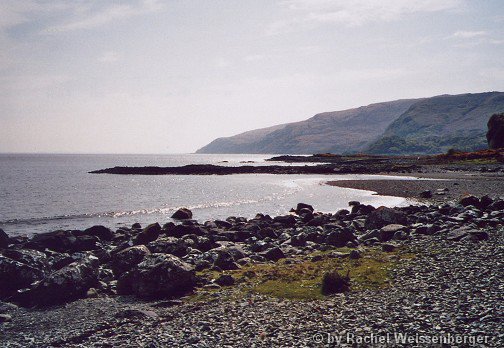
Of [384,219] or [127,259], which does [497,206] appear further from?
[127,259]

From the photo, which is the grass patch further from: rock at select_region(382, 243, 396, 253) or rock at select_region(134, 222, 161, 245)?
rock at select_region(134, 222, 161, 245)

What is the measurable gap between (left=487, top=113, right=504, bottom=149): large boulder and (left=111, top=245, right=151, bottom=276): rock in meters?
145

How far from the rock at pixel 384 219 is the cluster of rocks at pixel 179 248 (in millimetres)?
66

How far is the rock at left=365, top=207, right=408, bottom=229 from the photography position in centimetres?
2798

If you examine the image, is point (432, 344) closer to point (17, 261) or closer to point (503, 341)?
point (503, 341)

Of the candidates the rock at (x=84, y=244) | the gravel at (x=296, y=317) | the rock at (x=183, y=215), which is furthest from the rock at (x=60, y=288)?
the rock at (x=183, y=215)

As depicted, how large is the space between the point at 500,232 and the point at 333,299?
42.5ft

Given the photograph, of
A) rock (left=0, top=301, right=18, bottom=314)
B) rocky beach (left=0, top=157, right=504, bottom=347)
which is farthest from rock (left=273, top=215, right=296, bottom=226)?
rock (left=0, top=301, right=18, bottom=314)

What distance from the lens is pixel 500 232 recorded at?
21531mm

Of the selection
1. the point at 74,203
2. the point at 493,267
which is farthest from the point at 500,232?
the point at 74,203

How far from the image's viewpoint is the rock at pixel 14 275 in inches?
706

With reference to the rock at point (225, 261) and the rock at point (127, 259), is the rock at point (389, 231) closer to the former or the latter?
the rock at point (225, 261)

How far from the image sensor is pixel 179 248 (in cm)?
2281

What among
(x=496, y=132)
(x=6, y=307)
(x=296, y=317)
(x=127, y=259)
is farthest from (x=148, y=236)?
(x=496, y=132)
